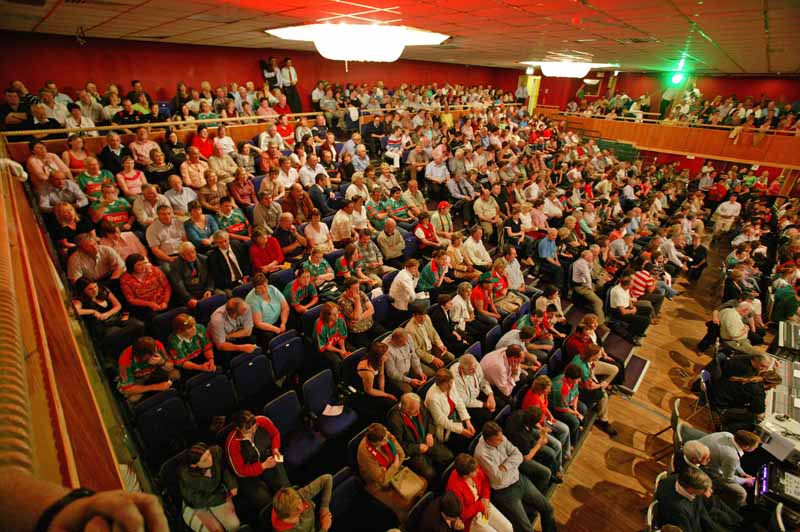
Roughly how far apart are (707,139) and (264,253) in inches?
601

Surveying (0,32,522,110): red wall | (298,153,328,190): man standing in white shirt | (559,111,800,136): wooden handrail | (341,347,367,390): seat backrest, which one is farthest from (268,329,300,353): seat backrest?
(559,111,800,136): wooden handrail

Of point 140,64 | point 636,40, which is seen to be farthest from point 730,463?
point 140,64

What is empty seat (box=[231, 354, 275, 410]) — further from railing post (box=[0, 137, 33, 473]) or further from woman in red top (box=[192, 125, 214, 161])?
woman in red top (box=[192, 125, 214, 161])

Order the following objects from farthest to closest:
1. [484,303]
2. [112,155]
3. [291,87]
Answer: [291,87]
[112,155]
[484,303]

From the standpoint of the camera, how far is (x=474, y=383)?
12.2 feet

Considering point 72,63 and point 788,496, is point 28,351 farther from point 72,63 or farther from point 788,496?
point 72,63

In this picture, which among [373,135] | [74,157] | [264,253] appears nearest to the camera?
[264,253]

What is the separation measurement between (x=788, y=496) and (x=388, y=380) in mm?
3394

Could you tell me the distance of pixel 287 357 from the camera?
12.3 ft

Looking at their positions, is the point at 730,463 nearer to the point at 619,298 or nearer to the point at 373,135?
the point at 619,298

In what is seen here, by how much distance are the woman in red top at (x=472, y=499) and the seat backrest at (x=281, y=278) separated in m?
2.80

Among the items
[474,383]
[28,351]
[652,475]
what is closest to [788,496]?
[652,475]

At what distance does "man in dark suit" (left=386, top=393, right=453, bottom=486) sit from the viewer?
312 centimetres

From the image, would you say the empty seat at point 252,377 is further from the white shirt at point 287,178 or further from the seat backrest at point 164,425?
the white shirt at point 287,178
